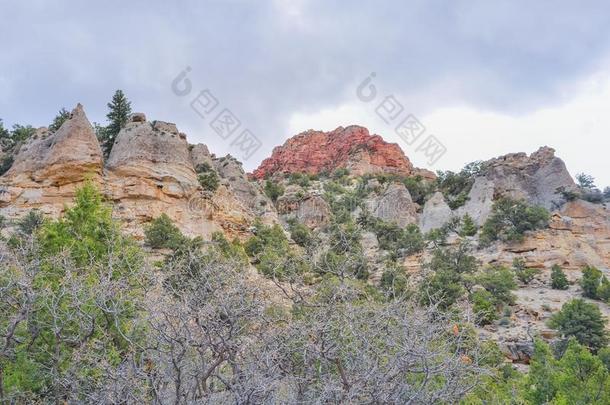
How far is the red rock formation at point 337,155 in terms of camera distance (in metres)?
61.2

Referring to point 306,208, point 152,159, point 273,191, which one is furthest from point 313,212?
point 152,159

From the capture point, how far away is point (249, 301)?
6668 mm

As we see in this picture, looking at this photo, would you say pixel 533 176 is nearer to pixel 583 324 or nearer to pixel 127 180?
pixel 583 324

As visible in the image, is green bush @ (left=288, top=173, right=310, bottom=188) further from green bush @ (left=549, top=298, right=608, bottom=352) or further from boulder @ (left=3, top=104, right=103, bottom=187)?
green bush @ (left=549, top=298, right=608, bottom=352)

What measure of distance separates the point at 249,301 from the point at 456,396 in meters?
2.93

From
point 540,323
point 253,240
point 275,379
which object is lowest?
point 540,323

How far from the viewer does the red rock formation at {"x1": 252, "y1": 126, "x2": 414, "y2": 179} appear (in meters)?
61.2

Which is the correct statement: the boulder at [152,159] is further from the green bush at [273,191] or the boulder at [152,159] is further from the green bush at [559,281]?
the green bush at [559,281]

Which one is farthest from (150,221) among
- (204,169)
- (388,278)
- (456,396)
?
(456,396)

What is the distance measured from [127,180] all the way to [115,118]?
6.71m

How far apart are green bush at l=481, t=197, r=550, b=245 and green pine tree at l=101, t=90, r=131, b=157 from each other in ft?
73.9

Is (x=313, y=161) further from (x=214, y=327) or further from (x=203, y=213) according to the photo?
(x=214, y=327)

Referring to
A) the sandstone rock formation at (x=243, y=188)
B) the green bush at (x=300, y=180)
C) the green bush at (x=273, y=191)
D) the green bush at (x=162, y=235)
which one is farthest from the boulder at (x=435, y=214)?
the green bush at (x=162, y=235)

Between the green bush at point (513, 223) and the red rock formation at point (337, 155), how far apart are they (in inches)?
1072
